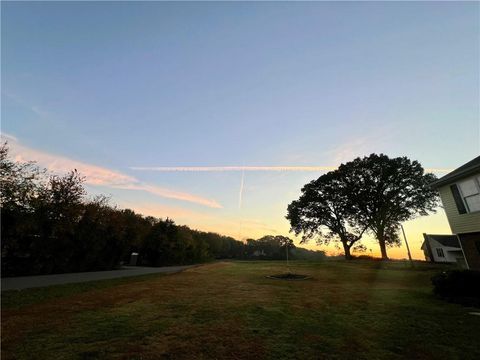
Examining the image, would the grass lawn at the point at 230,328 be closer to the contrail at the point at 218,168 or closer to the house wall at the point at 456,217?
the house wall at the point at 456,217

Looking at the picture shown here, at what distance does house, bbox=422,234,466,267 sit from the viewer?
4641 cm

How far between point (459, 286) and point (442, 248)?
52963mm

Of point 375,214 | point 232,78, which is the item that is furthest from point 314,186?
point 232,78

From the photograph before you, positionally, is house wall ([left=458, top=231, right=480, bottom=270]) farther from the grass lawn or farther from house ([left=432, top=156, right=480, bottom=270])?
the grass lawn

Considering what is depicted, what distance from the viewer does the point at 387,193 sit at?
31.1 metres

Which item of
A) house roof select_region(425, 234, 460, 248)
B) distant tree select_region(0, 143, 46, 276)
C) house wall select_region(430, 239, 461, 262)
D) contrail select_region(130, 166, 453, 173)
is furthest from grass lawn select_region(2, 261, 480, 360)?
house roof select_region(425, 234, 460, 248)

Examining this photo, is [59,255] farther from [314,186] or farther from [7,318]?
Answer: [314,186]

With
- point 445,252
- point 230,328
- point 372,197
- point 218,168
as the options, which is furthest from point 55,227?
point 445,252

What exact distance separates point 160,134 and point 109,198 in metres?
8.10

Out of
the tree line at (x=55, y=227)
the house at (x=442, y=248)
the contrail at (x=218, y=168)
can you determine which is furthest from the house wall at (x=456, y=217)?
the house at (x=442, y=248)

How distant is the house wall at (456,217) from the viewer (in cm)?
1323

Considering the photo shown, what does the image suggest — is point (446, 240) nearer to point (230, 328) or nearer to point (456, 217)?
point (456, 217)

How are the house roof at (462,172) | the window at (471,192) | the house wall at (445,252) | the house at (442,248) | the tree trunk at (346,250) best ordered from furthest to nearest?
the house at (442,248) → the house wall at (445,252) → the tree trunk at (346,250) → the window at (471,192) → the house roof at (462,172)

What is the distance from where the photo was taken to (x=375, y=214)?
31844 mm
